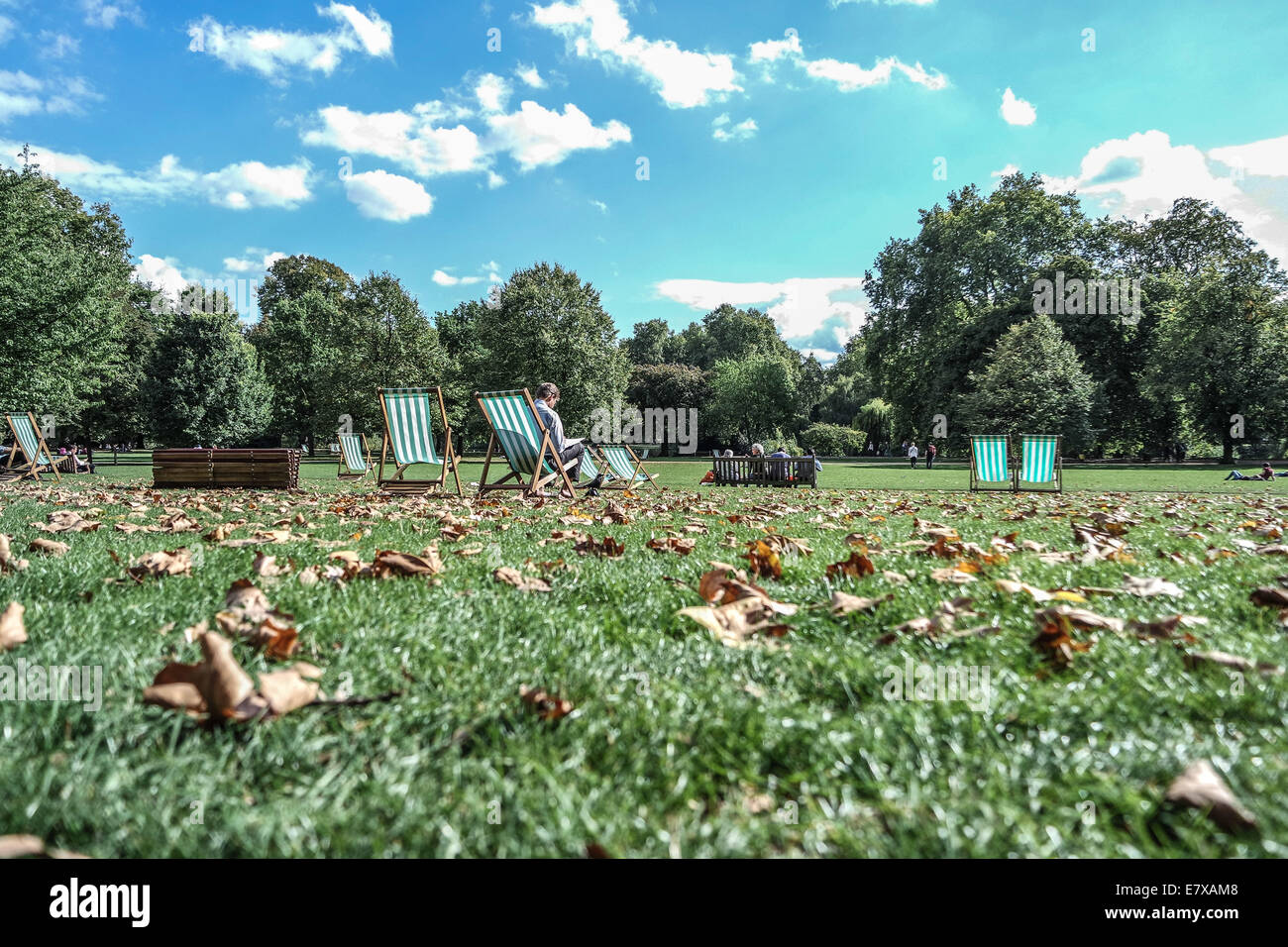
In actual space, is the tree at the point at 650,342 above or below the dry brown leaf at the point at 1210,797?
above

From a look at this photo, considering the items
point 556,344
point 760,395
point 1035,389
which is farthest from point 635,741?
point 760,395

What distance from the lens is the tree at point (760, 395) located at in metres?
59.1

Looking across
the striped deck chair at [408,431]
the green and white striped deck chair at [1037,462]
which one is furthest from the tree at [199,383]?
the green and white striped deck chair at [1037,462]

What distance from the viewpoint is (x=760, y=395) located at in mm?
59000

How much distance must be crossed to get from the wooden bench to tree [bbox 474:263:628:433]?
20237 mm

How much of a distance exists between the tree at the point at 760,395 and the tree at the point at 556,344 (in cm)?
2271

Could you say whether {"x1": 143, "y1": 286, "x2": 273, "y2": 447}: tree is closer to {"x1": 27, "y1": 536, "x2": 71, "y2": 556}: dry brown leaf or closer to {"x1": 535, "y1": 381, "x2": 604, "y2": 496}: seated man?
{"x1": 535, "y1": 381, "x2": 604, "y2": 496}: seated man

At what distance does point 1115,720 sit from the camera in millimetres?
1346

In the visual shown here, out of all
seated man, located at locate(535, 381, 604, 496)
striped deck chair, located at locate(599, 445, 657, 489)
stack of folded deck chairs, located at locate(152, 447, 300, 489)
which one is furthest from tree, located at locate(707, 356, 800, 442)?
Answer: stack of folded deck chairs, located at locate(152, 447, 300, 489)

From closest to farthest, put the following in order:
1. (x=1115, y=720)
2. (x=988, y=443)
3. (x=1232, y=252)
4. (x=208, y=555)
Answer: (x=1115, y=720) < (x=208, y=555) < (x=988, y=443) < (x=1232, y=252)

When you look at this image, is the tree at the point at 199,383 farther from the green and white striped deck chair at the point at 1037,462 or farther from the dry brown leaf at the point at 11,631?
the dry brown leaf at the point at 11,631
